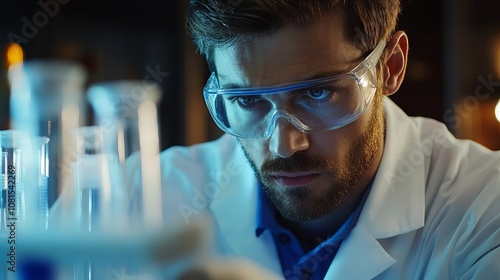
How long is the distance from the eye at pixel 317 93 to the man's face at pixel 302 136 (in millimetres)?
37

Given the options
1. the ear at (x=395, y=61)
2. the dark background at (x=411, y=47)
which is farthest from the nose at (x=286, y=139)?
the dark background at (x=411, y=47)

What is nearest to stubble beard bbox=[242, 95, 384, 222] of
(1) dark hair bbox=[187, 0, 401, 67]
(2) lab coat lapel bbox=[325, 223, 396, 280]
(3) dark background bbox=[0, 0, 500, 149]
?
(2) lab coat lapel bbox=[325, 223, 396, 280]

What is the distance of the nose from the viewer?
137 centimetres

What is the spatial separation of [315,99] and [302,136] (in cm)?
9

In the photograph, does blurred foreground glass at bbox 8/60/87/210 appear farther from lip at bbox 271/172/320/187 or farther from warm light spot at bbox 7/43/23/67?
warm light spot at bbox 7/43/23/67

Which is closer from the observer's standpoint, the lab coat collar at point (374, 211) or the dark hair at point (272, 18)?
the dark hair at point (272, 18)

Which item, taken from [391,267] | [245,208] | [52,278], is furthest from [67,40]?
[52,278]

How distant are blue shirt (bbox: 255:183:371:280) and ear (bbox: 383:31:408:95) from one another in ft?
1.00

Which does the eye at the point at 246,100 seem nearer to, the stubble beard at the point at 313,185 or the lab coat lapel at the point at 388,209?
the stubble beard at the point at 313,185

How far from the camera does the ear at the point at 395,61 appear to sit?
5.25 feet

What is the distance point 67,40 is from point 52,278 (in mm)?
2639

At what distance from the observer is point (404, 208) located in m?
1.55

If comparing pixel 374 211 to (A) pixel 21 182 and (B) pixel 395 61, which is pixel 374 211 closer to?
(B) pixel 395 61

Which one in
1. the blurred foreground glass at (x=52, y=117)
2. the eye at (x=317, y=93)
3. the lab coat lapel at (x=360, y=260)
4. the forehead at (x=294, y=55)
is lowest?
the lab coat lapel at (x=360, y=260)
